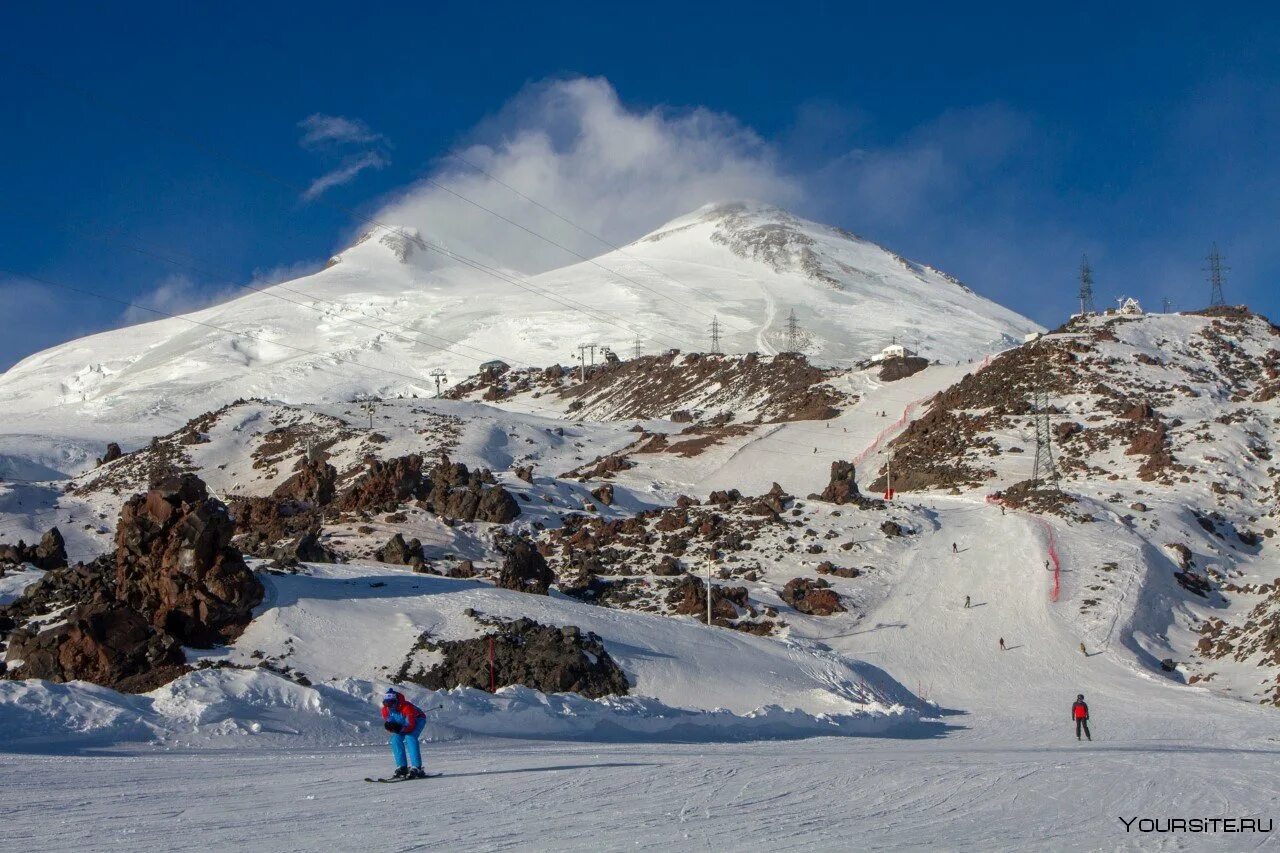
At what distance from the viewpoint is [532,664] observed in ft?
77.9

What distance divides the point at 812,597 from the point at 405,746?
96.5 feet

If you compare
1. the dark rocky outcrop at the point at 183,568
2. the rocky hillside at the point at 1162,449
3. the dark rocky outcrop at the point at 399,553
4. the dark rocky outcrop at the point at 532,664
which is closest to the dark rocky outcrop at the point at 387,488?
the dark rocky outcrop at the point at 399,553

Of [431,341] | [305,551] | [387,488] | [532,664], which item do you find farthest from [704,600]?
[431,341]

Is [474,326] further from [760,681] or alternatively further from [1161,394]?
[760,681]

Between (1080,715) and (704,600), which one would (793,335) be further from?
(1080,715)

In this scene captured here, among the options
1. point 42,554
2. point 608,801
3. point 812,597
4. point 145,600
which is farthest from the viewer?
point 812,597

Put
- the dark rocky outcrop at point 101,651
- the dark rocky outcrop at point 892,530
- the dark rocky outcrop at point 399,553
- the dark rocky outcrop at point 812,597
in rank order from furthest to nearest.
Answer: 1. the dark rocky outcrop at point 892,530
2. the dark rocky outcrop at point 812,597
3. the dark rocky outcrop at point 399,553
4. the dark rocky outcrop at point 101,651

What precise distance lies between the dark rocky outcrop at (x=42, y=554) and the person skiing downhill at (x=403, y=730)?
86.6 feet

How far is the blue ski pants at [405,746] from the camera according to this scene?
11562 mm

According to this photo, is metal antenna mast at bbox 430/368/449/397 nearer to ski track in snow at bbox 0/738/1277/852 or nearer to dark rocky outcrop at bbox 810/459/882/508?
dark rocky outcrop at bbox 810/459/882/508

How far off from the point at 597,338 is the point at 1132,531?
387 feet

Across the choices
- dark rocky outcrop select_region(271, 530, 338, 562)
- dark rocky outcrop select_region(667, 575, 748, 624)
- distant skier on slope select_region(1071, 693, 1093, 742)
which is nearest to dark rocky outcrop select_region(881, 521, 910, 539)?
dark rocky outcrop select_region(667, 575, 748, 624)

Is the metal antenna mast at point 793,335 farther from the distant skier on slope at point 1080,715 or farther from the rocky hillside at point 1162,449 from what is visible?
the distant skier on slope at point 1080,715

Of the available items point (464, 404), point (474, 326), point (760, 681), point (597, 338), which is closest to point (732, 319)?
point (597, 338)
